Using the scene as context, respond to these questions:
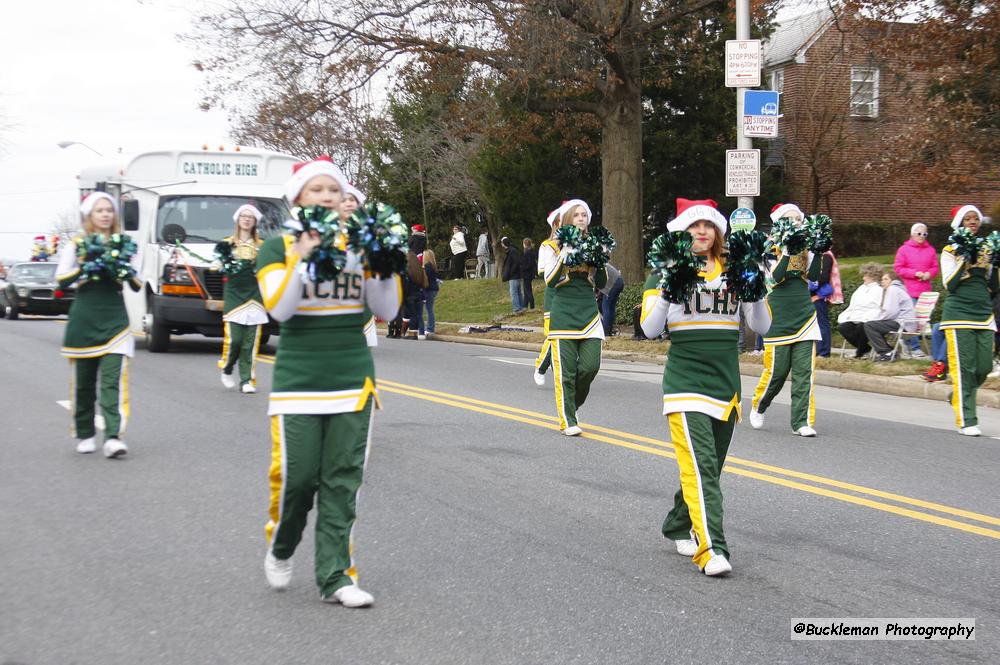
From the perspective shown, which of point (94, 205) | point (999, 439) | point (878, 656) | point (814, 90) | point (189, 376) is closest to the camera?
point (878, 656)

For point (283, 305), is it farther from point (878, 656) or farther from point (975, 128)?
point (975, 128)

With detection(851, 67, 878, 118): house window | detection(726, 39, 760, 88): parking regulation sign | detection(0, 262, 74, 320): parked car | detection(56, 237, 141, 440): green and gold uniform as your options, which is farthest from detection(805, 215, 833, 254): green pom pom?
detection(0, 262, 74, 320): parked car

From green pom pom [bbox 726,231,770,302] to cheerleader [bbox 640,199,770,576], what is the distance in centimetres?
6

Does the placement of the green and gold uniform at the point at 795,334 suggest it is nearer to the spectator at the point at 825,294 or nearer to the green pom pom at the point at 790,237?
the green pom pom at the point at 790,237

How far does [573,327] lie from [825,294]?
668 cm

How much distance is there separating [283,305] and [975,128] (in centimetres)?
1675

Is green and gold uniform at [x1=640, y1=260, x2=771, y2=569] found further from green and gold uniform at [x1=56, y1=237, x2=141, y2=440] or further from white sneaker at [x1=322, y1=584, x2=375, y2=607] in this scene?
green and gold uniform at [x1=56, y1=237, x2=141, y2=440]

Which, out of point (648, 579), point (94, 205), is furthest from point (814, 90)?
point (648, 579)

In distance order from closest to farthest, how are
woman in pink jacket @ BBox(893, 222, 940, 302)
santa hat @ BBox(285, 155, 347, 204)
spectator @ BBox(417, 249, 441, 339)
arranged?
1. santa hat @ BBox(285, 155, 347, 204)
2. woman in pink jacket @ BBox(893, 222, 940, 302)
3. spectator @ BBox(417, 249, 441, 339)

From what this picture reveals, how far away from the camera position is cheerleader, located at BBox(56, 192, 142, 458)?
8.88m

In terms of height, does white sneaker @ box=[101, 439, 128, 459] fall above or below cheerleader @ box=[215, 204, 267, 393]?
below

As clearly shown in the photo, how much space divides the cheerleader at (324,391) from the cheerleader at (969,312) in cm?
685

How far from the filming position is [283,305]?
4934mm

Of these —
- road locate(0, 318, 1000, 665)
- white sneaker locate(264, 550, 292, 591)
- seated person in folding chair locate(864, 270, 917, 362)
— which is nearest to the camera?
road locate(0, 318, 1000, 665)
